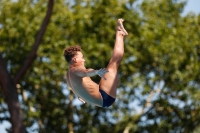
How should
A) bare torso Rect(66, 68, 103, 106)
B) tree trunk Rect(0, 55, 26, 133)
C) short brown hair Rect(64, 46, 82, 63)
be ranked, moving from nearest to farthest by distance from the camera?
1. bare torso Rect(66, 68, 103, 106)
2. short brown hair Rect(64, 46, 82, 63)
3. tree trunk Rect(0, 55, 26, 133)

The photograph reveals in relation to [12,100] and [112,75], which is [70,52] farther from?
[12,100]

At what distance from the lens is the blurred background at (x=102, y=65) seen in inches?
1025

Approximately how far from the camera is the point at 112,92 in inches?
319

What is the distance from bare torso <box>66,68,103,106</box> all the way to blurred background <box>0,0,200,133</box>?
57.4 ft

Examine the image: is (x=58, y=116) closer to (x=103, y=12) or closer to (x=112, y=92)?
(x=103, y=12)

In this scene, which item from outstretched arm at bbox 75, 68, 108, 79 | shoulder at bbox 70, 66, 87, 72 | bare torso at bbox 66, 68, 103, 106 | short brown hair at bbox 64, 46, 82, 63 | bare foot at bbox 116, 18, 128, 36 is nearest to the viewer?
outstretched arm at bbox 75, 68, 108, 79

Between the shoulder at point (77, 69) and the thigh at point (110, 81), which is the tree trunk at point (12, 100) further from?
the shoulder at point (77, 69)

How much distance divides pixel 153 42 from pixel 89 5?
10.6 ft

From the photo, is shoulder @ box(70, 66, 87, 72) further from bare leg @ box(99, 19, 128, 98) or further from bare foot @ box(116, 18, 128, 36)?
bare foot @ box(116, 18, 128, 36)

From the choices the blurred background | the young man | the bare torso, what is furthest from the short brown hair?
the blurred background

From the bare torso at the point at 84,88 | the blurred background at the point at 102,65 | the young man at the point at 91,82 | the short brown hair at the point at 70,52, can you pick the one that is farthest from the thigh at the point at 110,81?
the blurred background at the point at 102,65

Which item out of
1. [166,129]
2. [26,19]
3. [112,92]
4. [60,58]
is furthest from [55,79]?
[112,92]

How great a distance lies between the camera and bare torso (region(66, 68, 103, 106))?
312 inches

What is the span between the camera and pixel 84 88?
7949 mm
